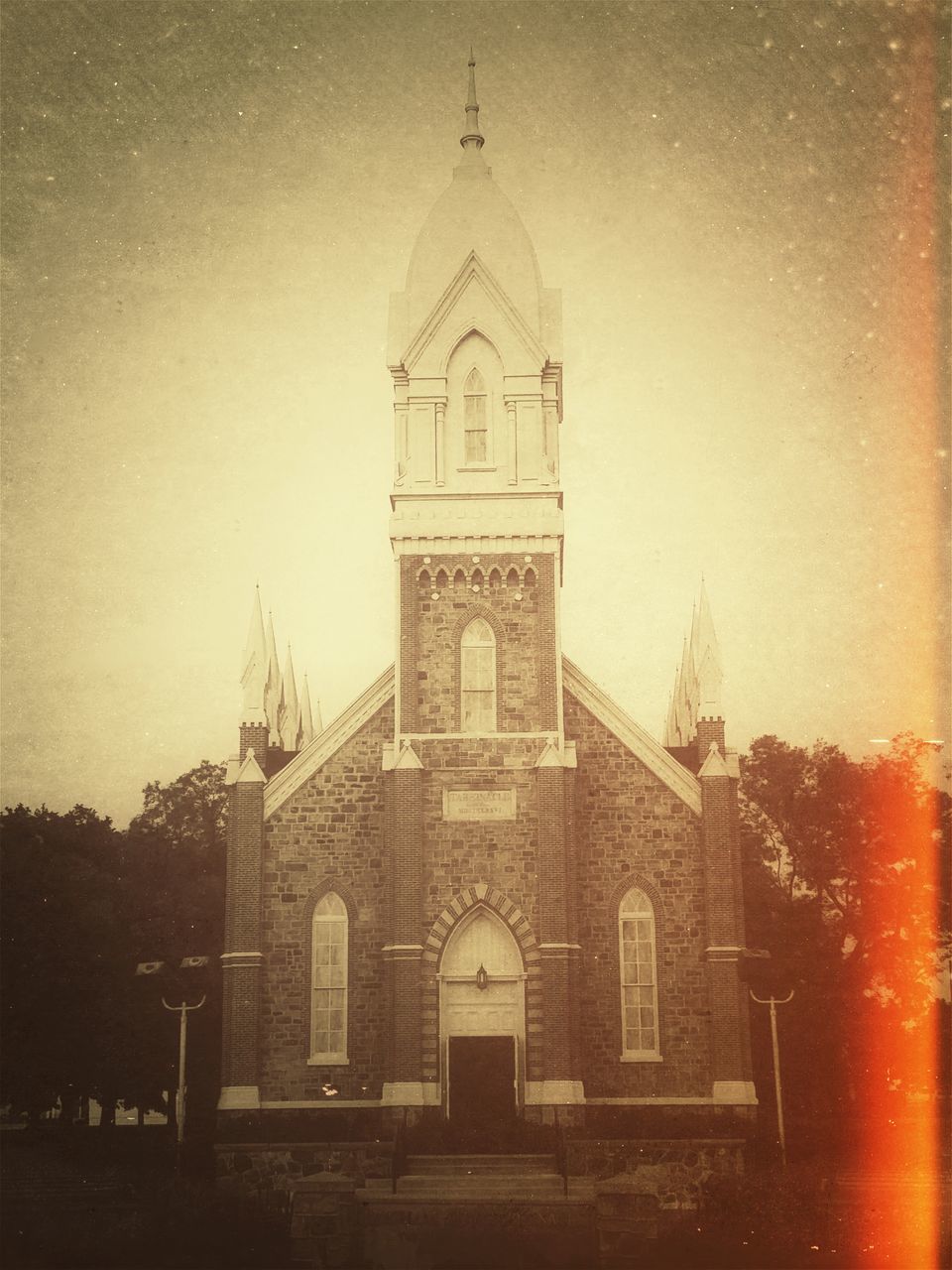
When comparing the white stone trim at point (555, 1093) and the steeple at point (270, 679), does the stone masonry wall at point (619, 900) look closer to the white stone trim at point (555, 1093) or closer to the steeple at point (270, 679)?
the white stone trim at point (555, 1093)

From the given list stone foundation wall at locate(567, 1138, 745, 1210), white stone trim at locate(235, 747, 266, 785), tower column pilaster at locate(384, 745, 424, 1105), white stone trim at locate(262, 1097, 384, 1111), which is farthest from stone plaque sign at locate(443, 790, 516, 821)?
stone foundation wall at locate(567, 1138, 745, 1210)

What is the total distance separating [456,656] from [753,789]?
21691 mm

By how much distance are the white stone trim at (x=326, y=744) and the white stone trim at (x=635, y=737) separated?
4368 millimetres

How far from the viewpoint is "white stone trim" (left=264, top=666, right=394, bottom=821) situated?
3681 cm

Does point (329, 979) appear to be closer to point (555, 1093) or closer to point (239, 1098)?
point (239, 1098)

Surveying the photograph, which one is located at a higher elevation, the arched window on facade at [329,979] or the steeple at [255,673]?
the steeple at [255,673]

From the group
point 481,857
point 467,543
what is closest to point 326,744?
point 481,857

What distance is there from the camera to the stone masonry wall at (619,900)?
115ft

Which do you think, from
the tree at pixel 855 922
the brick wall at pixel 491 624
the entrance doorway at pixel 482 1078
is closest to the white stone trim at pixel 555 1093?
the entrance doorway at pixel 482 1078

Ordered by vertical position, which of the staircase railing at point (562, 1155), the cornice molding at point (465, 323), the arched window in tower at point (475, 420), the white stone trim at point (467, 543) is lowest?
the staircase railing at point (562, 1155)

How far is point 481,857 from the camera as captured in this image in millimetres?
35188

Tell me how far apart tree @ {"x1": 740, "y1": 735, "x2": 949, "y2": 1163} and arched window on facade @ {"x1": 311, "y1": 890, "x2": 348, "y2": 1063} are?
1849 cm

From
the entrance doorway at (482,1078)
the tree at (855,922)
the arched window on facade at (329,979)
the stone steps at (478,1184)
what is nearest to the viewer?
the stone steps at (478,1184)

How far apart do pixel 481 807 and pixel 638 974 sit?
516 centimetres
